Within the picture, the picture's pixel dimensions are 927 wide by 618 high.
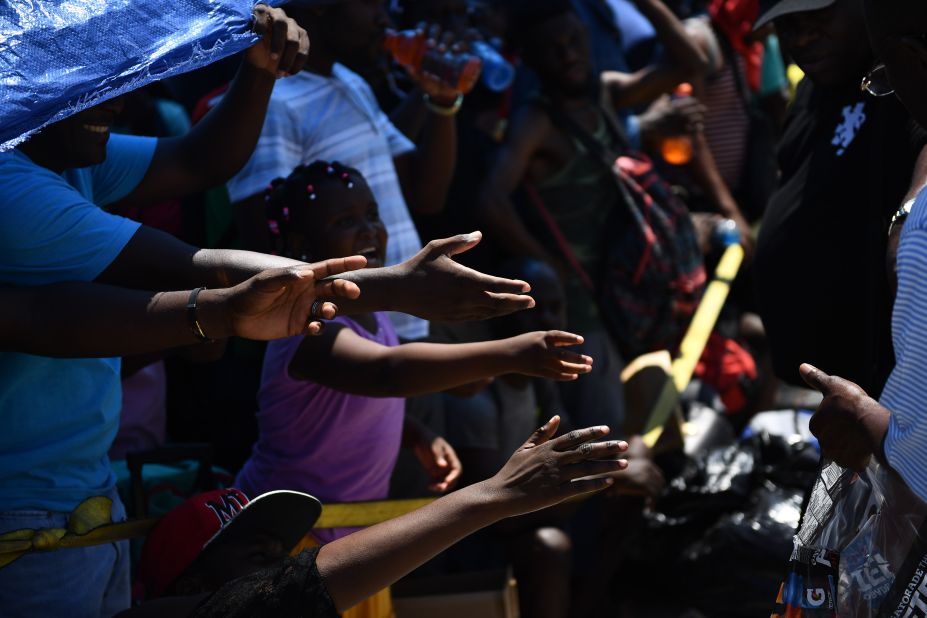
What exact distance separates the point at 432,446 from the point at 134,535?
105cm

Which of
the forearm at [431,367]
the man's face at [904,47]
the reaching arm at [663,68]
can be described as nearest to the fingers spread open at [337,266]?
the forearm at [431,367]

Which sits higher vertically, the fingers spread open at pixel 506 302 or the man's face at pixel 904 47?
the man's face at pixel 904 47

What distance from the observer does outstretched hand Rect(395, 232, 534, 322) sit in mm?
2373

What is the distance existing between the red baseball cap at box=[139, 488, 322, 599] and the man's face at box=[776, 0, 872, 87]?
1827 mm

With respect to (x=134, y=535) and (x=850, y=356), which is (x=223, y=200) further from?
(x=850, y=356)

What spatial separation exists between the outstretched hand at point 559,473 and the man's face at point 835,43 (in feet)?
5.51

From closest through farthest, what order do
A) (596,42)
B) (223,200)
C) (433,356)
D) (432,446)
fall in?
(433,356), (432,446), (223,200), (596,42)

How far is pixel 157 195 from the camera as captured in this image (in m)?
3.04

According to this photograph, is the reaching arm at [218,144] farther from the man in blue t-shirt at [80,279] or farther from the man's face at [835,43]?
the man's face at [835,43]

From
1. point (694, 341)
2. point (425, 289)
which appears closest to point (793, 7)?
point (425, 289)

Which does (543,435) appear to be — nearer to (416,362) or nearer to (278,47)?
(416,362)

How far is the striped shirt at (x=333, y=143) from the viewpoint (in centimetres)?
374

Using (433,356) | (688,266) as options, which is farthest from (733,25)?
(433,356)

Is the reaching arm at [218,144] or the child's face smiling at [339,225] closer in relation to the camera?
the reaching arm at [218,144]
